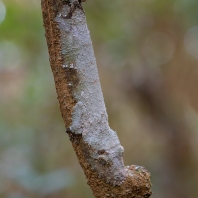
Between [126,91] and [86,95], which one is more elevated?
[126,91]

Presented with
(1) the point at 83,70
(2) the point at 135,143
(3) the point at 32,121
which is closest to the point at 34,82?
(3) the point at 32,121

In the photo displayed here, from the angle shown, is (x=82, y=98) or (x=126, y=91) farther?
(x=126, y=91)

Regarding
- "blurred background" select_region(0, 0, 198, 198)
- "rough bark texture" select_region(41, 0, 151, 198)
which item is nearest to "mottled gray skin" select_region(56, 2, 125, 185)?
"rough bark texture" select_region(41, 0, 151, 198)

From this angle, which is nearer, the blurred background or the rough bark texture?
the rough bark texture

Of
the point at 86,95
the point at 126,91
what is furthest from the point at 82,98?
the point at 126,91

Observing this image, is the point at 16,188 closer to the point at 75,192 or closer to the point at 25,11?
the point at 25,11

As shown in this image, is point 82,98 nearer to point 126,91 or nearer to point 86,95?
point 86,95

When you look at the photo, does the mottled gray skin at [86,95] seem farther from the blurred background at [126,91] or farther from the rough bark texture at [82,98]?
the blurred background at [126,91]

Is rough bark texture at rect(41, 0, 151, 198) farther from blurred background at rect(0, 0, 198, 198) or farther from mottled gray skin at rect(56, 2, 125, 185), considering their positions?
blurred background at rect(0, 0, 198, 198)
